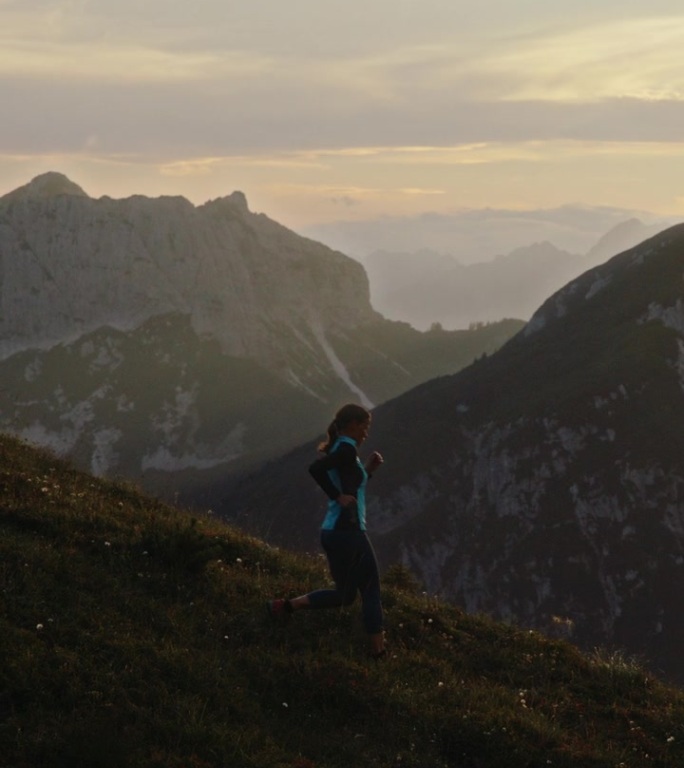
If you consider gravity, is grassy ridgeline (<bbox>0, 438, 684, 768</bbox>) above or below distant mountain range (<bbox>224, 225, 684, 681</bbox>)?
above

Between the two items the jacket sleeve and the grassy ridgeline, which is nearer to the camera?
the grassy ridgeline

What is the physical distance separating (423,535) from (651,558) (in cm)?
3267

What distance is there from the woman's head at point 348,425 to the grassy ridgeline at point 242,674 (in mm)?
2395

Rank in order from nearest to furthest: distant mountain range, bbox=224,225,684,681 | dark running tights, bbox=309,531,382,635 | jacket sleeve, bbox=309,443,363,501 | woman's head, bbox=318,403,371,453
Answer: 1. jacket sleeve, bbox=309,443,363,501
2. dark running tights, bbox=309,531,382,635
3. woman's head, bbox=318,403,371,453
4. distant mountain range, bbox=224,225,684,681

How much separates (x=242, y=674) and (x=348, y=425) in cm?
354

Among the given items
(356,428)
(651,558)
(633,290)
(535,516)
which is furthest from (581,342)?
(356,428)

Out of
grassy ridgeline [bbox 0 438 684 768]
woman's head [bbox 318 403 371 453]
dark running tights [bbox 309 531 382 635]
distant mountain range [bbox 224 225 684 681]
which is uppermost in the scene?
woman's head [bbox 318 403 371 453]

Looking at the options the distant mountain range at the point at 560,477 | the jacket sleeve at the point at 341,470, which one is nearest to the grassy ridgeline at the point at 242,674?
the jacket sleeve at the point at 341,470

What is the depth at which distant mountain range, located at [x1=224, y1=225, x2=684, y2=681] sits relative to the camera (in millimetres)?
121250

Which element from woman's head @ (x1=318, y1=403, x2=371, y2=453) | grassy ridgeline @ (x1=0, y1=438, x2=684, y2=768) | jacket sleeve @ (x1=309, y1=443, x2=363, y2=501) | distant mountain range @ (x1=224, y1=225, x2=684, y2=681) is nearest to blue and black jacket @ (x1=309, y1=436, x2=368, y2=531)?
jacket sleeve @ (x1=309, y1=443, x2=363, y2=501)

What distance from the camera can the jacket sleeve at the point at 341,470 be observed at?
12.7 metres

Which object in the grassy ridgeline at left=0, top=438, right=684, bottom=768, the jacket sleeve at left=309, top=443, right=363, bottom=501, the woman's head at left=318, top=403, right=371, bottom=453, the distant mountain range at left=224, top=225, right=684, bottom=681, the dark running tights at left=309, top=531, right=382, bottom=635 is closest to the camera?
the grassy ridgeline at left=0, top=438, right=684, bottom=768

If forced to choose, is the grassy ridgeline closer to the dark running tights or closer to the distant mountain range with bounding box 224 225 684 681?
the dark running tights

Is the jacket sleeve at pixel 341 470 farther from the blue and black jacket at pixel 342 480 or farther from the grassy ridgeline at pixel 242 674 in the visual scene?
the grassy ridgeline at pixel 242 674
